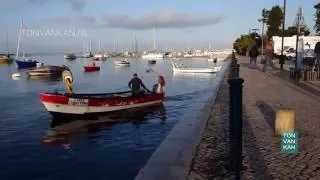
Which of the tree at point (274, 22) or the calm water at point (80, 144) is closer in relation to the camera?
the calm water at point (80, 144)

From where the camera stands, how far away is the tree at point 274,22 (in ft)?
336

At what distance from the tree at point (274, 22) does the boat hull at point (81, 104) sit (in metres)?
82.0

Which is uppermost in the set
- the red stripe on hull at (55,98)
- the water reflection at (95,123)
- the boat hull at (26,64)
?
the red stripe on hull at (55,98)

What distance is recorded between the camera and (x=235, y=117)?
783cm

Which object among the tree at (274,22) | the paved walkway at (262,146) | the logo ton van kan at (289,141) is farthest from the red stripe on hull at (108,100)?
the tree at (274,22)

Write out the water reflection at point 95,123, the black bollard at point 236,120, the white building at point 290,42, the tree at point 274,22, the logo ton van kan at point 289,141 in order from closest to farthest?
the black bollard at point 236,120 → the logo ton van kan at point 289,141 → the water reflection at point 95,123 → the white building at point 290,42 → the tree at point 274,22

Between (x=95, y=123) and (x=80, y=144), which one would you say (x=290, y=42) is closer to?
(x=95, y=123)

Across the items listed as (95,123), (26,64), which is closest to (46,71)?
(26,64)

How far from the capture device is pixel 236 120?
309 inches

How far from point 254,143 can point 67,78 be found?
590 inches

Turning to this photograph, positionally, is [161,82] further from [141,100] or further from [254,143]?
[254,143]

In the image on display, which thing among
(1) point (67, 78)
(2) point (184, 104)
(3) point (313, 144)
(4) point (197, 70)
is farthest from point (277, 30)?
(3) point (313, 144)

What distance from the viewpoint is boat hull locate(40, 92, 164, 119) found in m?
22.6

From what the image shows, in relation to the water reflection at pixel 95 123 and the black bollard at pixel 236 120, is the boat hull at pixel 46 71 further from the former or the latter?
the black bollard at pixel 236 120
